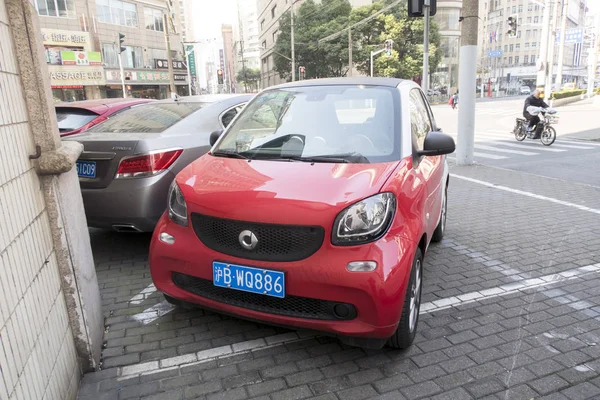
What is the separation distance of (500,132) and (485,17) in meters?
91.8

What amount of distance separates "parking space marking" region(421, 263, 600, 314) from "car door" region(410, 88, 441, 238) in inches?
21.9

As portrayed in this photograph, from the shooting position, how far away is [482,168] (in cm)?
940

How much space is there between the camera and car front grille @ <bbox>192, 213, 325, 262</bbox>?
2.48 metres

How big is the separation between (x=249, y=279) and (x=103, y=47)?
39177 millimetres

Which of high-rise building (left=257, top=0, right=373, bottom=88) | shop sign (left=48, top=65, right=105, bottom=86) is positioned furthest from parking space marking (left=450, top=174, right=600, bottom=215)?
high-rise building (left=257, top=0, right=373, bottom=88)

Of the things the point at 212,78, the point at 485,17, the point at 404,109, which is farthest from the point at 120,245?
the point at 212,78

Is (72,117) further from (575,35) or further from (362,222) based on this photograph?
(575,35)

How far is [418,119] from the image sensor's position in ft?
12.4

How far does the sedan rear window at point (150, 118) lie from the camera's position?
179 inches

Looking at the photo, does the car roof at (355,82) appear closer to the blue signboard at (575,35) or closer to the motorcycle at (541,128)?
the motorcycle at (541,128)

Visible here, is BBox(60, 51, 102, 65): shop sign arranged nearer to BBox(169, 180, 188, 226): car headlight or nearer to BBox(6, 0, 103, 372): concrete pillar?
BBox(169, 180, 188, 226): car headlight

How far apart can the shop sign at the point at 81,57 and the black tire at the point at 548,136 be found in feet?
108

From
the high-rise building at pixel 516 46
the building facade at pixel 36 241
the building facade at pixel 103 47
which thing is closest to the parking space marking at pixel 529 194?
the building facade at pixel 36 241

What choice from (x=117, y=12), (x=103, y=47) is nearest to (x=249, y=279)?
(x=103, y=47)
